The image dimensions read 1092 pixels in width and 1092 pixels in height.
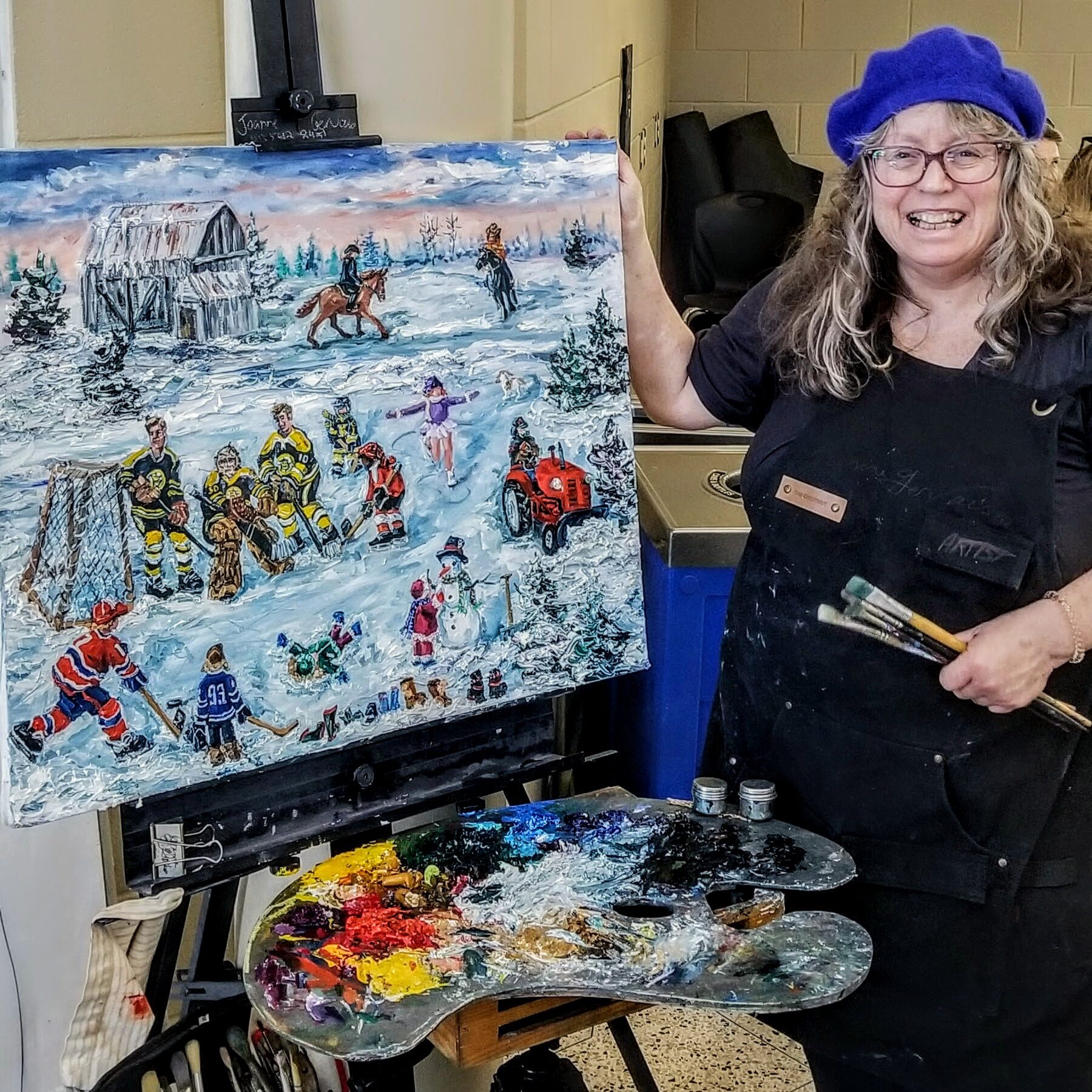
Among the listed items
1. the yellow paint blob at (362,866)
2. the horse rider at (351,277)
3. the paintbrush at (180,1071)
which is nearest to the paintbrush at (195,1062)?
the paintbrush at (180,1071)

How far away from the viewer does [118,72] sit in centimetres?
144

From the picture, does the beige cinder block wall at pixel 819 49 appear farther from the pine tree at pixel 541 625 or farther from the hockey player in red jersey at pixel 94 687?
the hockey player in red jersey at pixel 94 687

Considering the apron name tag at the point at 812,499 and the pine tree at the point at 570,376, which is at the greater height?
the pine tree at the point at 570,376

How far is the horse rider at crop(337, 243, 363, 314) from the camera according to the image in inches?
47.0

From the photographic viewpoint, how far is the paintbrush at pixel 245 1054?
1.31 meters

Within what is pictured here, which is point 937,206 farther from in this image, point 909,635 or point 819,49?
point 819,49

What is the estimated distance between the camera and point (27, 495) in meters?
1.06

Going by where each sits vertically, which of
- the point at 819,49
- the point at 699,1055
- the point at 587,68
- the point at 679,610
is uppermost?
the point at 819,49

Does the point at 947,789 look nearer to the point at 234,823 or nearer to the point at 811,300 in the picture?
the point at 811,300

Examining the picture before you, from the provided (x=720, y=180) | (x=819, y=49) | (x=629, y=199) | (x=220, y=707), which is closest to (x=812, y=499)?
(x=629, y=199)

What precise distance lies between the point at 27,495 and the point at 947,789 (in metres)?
0.85

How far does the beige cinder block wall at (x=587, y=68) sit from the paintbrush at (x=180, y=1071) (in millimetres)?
1024

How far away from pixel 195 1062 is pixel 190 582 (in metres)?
0.45

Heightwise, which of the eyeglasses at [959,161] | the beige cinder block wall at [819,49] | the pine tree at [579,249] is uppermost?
the beige cinder block wall at [819,49]
